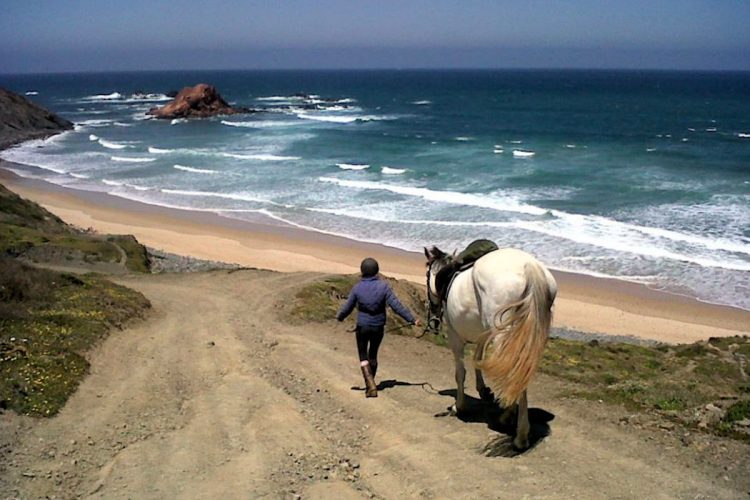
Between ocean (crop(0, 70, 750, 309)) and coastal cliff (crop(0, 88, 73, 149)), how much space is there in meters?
3.20

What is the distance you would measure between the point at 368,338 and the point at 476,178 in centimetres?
3689

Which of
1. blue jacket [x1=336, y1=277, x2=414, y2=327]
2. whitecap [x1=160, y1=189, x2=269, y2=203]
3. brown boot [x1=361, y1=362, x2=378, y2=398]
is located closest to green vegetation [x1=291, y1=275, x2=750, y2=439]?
brown boot [x1=361, y1=362, x2=378, y2=398]

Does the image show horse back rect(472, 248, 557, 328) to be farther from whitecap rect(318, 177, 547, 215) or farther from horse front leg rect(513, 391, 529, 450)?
whitecap rect(318, 177, 547, 215)

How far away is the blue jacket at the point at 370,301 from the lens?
8.95 metres

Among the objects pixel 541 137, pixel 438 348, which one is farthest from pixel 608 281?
pixel 541 137

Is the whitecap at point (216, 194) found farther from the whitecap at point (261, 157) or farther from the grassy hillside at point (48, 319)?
the grassy hillside at point (48, 319)

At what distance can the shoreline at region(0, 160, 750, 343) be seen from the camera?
2145 cm

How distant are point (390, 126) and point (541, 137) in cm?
1972

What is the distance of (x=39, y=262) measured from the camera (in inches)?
755

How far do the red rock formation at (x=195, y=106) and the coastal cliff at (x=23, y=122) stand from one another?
13870 mm

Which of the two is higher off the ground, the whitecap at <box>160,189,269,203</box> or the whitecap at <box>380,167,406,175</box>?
the whitecap at <box>380,167,406,175</box>

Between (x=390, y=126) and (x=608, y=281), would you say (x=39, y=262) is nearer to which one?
(x=608, y=281)

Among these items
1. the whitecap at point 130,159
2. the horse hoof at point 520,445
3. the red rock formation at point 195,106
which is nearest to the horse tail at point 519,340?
the horse hoof at point 520,445

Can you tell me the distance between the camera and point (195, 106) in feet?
311
